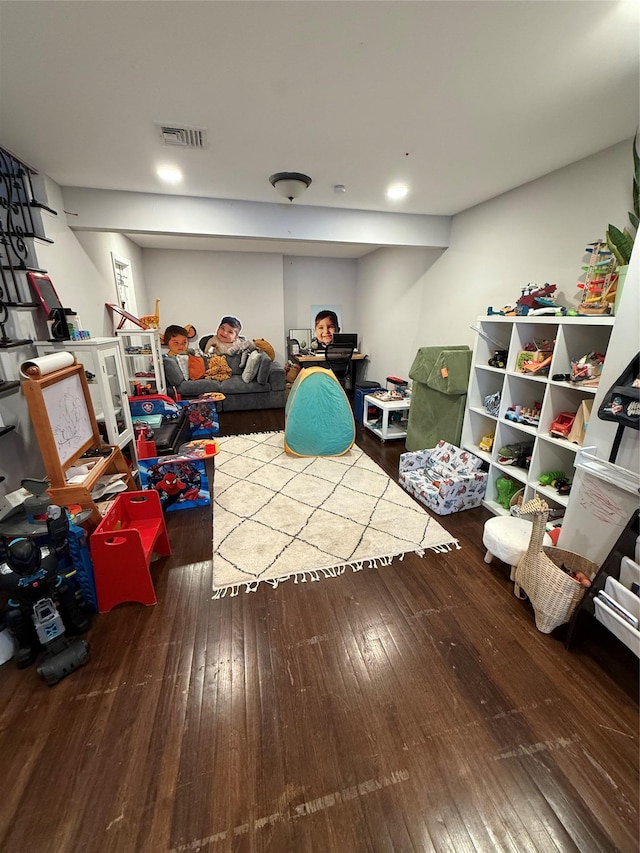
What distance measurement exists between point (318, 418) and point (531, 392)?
181cm

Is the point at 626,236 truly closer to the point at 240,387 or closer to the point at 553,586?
the point at 553,586

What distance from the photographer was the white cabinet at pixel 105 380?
2160 mm

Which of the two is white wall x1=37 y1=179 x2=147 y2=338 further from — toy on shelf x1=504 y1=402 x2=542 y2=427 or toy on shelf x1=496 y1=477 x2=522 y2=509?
toy on shelf x1=496 y1=477 x2=522 y2=509

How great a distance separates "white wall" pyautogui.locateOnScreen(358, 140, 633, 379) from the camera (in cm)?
207

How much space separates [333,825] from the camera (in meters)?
1.02

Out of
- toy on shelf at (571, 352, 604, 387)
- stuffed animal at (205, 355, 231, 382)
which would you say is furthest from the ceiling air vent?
stuffed animal at (205, 355, 231, 382)

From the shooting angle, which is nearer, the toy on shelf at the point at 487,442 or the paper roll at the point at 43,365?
the paper roll at the point at 43,365

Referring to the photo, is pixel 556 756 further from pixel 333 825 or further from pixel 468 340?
pixel 468 340

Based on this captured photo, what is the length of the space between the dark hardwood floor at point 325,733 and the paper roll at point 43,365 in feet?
4.08

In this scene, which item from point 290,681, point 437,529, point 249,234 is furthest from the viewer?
point 249,234

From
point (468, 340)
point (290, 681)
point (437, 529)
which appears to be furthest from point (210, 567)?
point (468, 340)

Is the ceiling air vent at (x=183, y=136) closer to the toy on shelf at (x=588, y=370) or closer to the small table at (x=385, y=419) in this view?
the toy on shelf at (x=588, y=370)

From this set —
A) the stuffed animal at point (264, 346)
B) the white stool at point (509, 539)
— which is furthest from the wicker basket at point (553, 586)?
the stuffed animal at point (264, 346)

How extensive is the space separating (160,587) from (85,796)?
87cm
